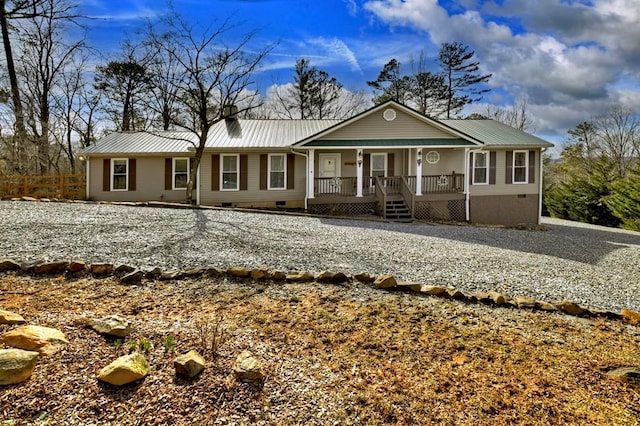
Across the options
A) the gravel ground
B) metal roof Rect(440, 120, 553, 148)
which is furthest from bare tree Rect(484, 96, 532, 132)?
the gravel ground

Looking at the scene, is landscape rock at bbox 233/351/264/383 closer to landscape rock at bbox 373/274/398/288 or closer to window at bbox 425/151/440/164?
landscape rock at bbox 373/274/398/288

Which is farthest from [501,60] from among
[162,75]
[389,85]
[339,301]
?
[339,301]

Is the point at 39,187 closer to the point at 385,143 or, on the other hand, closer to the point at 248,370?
the point at 385,143

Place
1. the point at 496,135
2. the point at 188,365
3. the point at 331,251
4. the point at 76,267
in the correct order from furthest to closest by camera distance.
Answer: the point at 496,135 < the point at 331,251 < the point at 76,267 < the point at 188,365

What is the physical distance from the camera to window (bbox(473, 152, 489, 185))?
51.9 ft

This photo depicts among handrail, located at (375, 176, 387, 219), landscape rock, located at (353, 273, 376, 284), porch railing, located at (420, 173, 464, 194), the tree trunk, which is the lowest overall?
landscape rock, located at (353, 273, 376, 284)

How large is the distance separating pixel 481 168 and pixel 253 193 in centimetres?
1020

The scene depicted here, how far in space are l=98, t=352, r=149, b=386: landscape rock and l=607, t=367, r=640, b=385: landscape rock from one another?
136 inches

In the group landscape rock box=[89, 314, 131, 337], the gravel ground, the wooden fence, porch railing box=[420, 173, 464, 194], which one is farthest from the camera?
the wooden fence

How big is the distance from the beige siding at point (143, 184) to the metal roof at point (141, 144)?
448 millimetres

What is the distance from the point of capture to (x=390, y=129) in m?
14.7

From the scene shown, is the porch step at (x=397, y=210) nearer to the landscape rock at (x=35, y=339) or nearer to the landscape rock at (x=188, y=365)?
the landscape rock at (x=188, y=365)

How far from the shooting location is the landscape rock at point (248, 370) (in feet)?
8.06

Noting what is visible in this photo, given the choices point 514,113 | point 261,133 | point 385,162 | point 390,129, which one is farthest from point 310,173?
point 514,113
